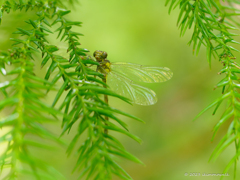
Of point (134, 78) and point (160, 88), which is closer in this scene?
point (134, 78)

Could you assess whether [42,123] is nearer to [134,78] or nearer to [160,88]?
[134,78]

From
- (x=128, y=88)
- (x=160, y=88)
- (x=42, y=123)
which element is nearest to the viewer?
(x=42, y=123)

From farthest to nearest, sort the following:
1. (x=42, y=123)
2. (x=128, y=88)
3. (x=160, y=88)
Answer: (x=160, y=88) → (x=128, y=88) → (x=42, y=123)

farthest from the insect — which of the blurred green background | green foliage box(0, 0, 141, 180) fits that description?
the blurred green background

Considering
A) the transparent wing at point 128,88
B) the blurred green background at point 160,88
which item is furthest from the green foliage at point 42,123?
the blurred green background at point 160,88

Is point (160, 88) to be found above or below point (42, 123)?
below

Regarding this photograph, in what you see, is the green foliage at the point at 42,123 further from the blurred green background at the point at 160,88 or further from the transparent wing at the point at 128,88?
the blurred green background at the point at 160,88

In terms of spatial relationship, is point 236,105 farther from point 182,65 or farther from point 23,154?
point 182,65

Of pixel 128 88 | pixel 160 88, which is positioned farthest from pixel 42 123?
pixel 160 88
